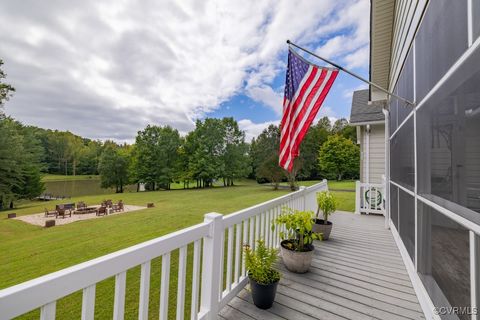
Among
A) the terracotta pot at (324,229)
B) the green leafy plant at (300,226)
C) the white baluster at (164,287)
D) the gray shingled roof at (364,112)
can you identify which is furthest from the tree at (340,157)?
the white baluster at (164,287)

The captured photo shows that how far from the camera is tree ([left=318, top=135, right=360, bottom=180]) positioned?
3106 centimetres

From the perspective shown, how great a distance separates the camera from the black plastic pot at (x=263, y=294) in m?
2.32

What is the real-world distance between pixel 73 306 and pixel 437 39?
19.9 feet

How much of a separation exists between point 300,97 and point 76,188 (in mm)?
47063

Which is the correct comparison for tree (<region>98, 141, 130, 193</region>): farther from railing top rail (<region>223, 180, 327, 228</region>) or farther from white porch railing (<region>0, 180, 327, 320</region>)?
white porch railing (<region>0, 180, 327, 320</region>)

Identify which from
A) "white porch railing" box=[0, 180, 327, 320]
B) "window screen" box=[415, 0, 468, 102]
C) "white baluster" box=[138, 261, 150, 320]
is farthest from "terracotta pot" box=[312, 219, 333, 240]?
Result: "white baluster" box=[138, 261, 150, 320]

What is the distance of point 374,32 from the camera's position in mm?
4918

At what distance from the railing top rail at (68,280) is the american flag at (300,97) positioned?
2.59 meters

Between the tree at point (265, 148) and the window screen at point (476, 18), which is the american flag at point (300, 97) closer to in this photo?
the window screen at point (476, 18)

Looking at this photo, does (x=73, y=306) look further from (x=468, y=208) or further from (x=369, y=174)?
(x=369, y=174)

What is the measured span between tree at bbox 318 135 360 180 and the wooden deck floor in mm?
29421

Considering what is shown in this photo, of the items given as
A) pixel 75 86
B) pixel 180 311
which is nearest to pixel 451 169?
pixel 180 311

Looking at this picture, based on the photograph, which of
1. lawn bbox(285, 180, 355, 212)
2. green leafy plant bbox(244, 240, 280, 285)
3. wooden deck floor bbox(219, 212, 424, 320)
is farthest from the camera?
lawn bbox(285, 180, 355, 212)

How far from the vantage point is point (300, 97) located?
11.0 feet
